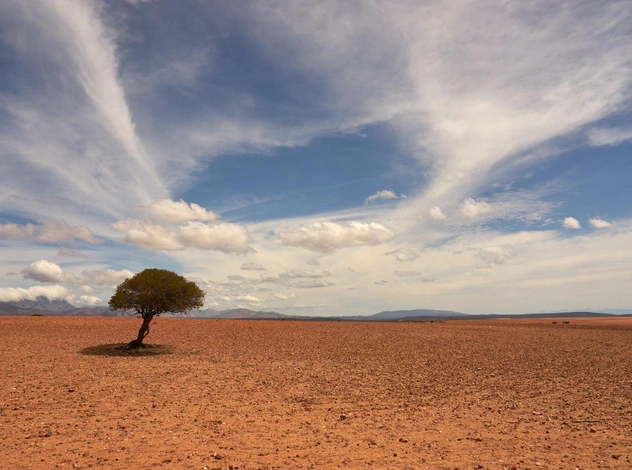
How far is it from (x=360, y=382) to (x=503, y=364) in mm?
10335

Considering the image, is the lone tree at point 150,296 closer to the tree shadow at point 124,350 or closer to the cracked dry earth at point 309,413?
the tree shadow at point 124,350

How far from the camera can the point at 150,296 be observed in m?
28.9

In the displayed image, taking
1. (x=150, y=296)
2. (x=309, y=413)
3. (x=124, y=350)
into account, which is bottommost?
(x=309, y=413)

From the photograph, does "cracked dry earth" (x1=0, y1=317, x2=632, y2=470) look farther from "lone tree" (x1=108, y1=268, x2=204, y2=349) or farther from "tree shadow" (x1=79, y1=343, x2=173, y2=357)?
"lone tree" (x1=108, y1=268, x2=204, y2=349)

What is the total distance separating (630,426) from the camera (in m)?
12.0

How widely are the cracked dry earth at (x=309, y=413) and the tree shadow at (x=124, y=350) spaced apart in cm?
151

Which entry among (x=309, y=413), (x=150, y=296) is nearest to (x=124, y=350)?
(x=150, y=296)

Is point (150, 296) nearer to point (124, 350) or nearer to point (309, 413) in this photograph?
point (124, 350)

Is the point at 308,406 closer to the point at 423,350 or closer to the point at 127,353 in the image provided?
the point at 127,353

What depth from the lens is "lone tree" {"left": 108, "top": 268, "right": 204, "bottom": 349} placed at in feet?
94.2

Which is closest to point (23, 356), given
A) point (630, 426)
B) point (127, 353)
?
point (127, 353)

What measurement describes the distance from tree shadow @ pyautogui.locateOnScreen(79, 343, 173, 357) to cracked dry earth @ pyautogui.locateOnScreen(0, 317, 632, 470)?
59.3 inches

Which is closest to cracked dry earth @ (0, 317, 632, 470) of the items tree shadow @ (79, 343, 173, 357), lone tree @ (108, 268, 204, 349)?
tree shadow @ (79, 343, 173, 357)

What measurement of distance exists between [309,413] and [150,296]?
62.2 feet
